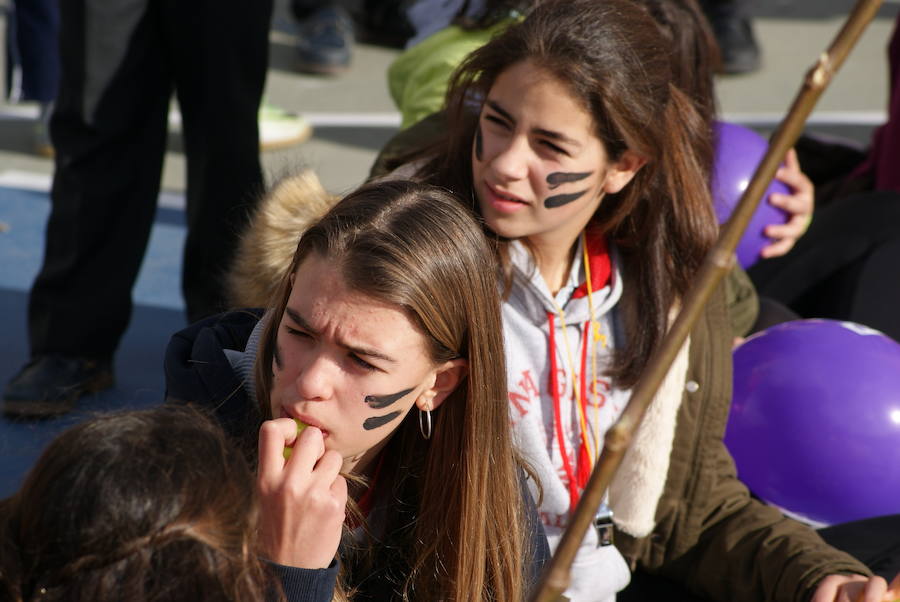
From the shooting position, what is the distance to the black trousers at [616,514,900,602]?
7.30 feet

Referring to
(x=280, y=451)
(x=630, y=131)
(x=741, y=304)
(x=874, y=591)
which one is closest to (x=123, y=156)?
(x=630, y=131)

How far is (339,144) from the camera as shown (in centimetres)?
520

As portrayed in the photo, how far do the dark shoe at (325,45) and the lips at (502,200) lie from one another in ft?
14.3

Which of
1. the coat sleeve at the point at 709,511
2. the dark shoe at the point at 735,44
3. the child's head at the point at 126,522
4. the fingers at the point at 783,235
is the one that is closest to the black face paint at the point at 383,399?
the child's head at the point at 126,522

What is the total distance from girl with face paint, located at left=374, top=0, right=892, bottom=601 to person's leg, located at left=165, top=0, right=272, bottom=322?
0.96 m

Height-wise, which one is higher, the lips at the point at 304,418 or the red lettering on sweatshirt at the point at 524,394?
the lips at the point at 304,418

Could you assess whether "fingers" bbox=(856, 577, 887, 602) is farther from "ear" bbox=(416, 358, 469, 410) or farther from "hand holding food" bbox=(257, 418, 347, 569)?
"hand holding food" bbox=(257, 418, 347, 569)

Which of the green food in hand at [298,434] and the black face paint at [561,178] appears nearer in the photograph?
the green food in hand at [298,434]

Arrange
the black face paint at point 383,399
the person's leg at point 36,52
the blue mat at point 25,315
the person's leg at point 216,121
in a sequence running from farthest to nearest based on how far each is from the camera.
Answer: the person's leg at point 36,52 < the person's leg at point 216,121 < the blue mat at point 25,315 < the black face paint at point 383,399

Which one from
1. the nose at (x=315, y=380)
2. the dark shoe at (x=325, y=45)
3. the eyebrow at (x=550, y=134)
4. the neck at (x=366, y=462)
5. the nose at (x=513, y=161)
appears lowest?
the dark shoe at (x=325, y=45)

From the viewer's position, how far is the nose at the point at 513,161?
195 centimetres

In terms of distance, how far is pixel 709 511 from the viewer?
7.32 feet

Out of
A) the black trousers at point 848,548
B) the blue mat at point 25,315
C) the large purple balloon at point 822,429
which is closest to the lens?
the black trousers at point 848,548

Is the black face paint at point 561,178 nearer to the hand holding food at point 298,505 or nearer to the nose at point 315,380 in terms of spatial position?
the nose at point 315,380
